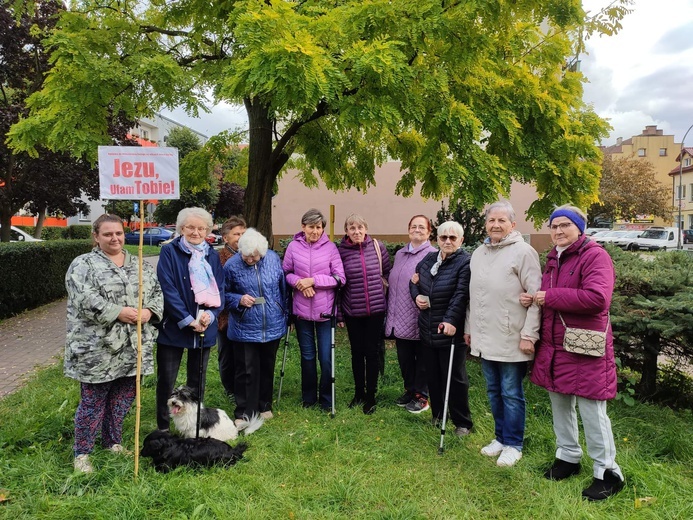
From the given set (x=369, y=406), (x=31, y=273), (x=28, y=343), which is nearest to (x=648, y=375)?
(x=369, y=406)

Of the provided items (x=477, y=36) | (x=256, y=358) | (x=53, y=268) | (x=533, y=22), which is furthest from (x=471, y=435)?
(x=53, y=268)

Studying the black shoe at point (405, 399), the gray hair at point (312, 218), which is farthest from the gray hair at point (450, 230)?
the black shoe at point (405, 399)

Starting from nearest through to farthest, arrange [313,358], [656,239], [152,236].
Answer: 1. [313,358]
2. [656,239]
3. [152,236]

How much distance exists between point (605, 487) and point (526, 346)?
3.38ft

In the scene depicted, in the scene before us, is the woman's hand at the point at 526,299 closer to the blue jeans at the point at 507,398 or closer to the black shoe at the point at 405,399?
the blue jeans at the point at 507,398

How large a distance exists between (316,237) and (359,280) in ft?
1.99

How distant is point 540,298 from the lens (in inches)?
125

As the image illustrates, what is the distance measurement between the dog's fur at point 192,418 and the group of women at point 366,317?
0.18 meters

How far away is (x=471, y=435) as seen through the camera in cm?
406

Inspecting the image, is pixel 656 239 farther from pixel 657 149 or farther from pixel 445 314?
pixel 657 149

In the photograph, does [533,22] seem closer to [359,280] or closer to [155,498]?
[359,280]

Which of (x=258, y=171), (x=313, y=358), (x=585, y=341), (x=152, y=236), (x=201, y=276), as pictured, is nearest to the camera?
(x=585, y=341)

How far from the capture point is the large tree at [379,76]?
190 inches

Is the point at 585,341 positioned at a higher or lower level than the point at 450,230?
lower
